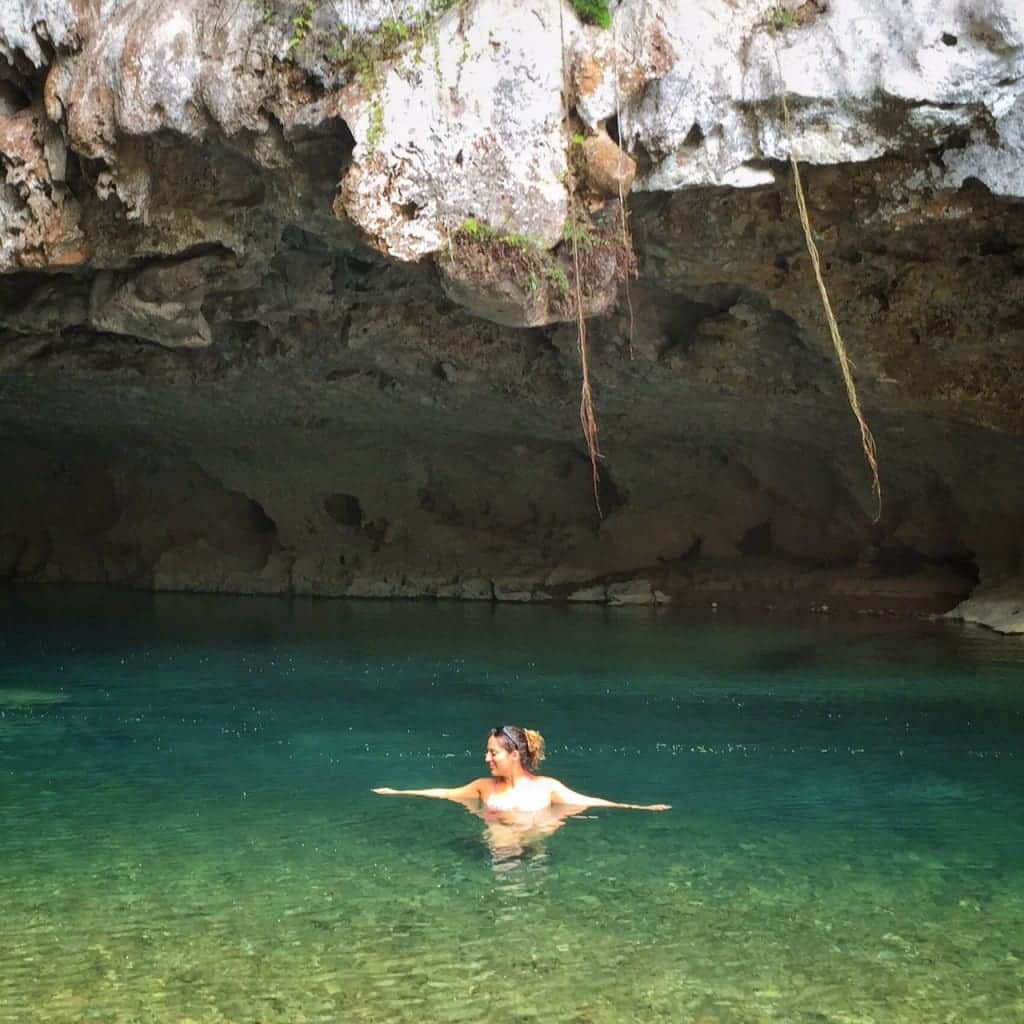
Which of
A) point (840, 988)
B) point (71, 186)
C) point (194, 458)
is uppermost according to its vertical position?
point (71, 186)

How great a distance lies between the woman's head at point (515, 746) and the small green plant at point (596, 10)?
167 inches

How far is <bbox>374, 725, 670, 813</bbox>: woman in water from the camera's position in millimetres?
6715

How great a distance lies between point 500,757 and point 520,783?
18 centimetres

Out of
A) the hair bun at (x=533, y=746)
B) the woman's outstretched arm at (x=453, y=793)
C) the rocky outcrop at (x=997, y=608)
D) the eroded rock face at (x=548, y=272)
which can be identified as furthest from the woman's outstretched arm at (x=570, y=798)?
the rocky outcrop at (x=997, y=608)

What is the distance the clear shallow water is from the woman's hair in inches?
16.0

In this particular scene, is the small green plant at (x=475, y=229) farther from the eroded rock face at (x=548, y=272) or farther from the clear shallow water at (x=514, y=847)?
the clear shallow water at (x=514, y=847)

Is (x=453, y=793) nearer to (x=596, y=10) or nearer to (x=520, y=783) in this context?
(x=520, y=783)

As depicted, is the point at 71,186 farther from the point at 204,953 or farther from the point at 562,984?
the point at 562,984

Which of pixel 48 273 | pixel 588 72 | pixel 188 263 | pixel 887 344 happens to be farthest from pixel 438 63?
pixel 887 344

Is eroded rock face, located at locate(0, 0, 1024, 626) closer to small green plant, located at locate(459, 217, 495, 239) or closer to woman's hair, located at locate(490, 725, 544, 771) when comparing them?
small green plant, located at locate(459, 217, 495, 239)

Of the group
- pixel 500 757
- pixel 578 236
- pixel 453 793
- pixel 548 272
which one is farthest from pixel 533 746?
pixel 578 236

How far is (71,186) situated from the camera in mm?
9070

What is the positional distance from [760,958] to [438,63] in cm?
560

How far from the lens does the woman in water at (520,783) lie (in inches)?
264
